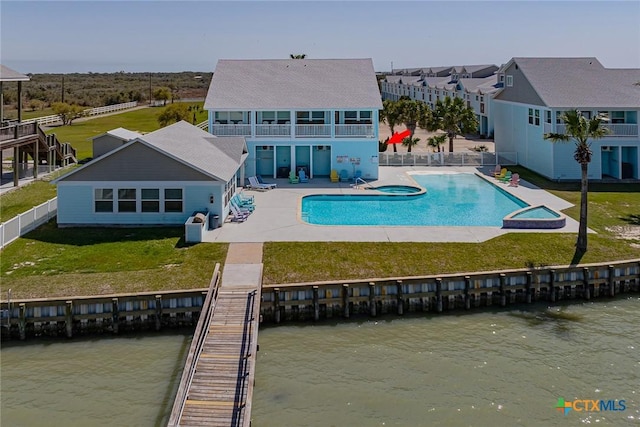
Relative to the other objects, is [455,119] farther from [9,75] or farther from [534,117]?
[9,75]

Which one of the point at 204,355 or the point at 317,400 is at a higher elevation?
the point at 204,355

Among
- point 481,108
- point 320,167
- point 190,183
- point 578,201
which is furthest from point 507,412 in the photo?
point 481,108

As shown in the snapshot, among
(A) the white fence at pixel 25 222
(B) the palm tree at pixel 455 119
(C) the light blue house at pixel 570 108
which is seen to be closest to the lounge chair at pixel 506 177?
(C) the light blue house at pixel 570 108

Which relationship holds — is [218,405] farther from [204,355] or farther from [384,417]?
[384,417]

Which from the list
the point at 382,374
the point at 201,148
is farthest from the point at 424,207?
the point at 382,374

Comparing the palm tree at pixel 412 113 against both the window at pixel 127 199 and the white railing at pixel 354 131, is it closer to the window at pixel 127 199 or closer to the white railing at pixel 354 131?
the white railing at pixel 354 131
